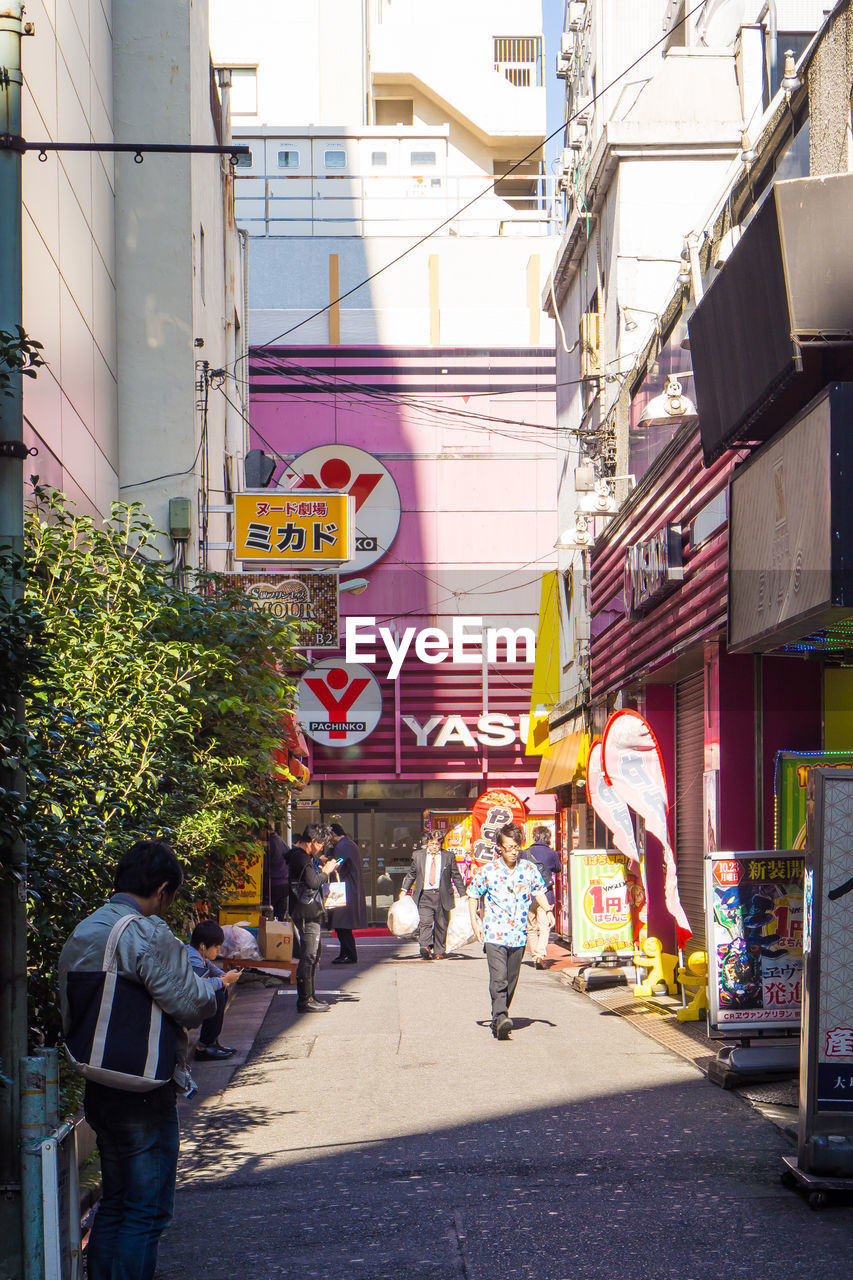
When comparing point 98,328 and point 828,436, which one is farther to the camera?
point 98,328

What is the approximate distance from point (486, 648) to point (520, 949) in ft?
74.4

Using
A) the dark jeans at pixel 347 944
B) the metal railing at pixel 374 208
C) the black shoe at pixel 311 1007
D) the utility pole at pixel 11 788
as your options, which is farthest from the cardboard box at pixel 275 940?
the metal railing at pixel 374 208

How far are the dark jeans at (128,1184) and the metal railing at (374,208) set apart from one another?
34.5 metres

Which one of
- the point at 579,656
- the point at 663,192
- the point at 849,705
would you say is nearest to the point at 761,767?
the point at 849,705

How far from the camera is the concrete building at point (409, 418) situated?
34781 mm

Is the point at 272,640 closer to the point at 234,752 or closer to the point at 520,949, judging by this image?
the point at 234,752

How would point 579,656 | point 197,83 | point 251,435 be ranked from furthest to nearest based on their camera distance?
point 251,435, point 579,656, point 197,83

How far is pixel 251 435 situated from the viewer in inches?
1378

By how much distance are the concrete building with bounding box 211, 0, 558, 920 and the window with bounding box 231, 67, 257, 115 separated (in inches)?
86.3

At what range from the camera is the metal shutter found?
633 inches

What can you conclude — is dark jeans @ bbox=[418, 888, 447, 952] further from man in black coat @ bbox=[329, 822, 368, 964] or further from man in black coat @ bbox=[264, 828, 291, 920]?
man in black coat @ bbox=[264, 828, 291, 920]

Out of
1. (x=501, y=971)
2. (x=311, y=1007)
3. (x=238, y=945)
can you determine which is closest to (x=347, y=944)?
(x=311, y=1007)

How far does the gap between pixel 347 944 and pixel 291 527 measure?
6768mm

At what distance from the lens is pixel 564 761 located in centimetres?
2431
